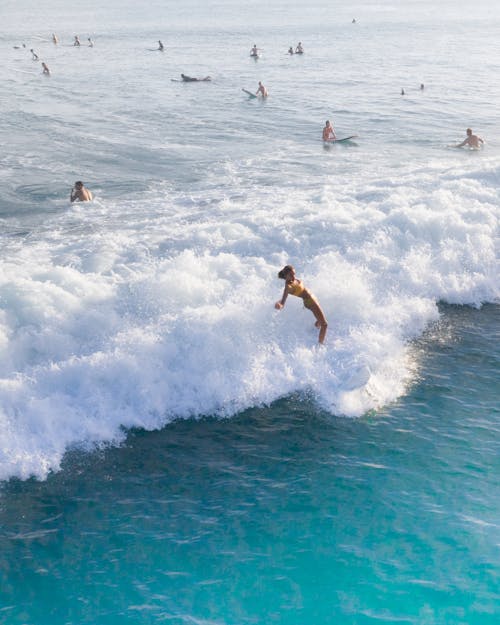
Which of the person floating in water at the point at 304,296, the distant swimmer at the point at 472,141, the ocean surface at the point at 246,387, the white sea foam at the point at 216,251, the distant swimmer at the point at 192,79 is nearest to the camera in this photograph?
the ocean surface at the point at 246,387

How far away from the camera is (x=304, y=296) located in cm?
1366

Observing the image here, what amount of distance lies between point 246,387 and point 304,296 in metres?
2.44

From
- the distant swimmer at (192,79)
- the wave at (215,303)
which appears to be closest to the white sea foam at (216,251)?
the wave at (215,303)

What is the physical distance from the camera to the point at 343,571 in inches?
348

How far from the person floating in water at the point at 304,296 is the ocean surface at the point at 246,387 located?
35cm

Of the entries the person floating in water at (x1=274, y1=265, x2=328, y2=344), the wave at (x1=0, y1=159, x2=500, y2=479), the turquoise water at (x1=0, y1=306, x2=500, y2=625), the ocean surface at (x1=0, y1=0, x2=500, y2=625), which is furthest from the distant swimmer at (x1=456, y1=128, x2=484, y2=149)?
the turquoise water at (x1=0, y1=306, x2=500, y2=625)

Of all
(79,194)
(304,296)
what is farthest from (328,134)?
(304,296)

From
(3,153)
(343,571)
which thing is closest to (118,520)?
(343,571)

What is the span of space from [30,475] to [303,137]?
77.4 feet

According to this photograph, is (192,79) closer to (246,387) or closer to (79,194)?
(79,194)

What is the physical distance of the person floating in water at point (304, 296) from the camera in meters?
13.2

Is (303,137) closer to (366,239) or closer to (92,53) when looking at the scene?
(366,239)

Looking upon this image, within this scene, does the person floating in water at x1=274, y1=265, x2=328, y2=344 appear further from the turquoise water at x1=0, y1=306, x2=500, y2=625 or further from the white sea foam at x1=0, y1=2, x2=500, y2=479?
the turquoise water at x1=0, y1=306, x2=500, y2=625

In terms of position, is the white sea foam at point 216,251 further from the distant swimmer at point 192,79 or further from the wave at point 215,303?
the distant swimmer at point 192,79
